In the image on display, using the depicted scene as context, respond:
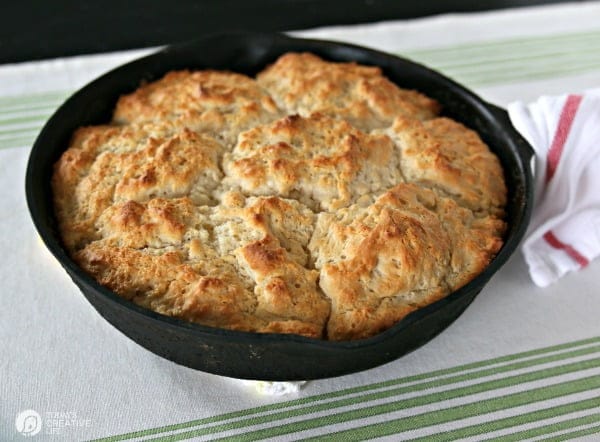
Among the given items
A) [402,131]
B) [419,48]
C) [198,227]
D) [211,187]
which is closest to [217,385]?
[198,227]

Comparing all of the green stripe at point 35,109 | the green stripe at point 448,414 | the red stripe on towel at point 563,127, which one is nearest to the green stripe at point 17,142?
the green stripe at point 35,109

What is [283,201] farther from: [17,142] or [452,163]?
[17,142]

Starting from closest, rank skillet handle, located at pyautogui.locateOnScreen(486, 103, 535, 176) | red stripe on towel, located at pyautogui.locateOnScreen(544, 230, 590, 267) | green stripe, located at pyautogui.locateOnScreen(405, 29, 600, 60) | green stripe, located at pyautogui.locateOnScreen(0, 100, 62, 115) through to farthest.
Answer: skillet handle, located at pyautogui.locateOnScreen(486, 103, 535, 176) → red stripe on towel, located at pyautogui.locateOnScreen(544, 230, 590, 267) → green stripe, located at pyautogui.locateOnScreen(0, 100, 62, 115) → green stripe, located at pyautogui.locateOnScreen(405, 29, 600, 60)

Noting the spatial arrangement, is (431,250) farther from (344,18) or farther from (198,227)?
(344,18)

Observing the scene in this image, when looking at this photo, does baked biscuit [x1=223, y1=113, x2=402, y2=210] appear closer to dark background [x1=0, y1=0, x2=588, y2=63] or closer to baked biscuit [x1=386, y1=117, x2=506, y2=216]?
baked biscuit [x1=386, y1=117, x2=506, y2=216]

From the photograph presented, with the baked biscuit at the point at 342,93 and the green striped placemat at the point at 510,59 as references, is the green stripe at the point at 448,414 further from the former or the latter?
the green striped placemat at the point at 510,59

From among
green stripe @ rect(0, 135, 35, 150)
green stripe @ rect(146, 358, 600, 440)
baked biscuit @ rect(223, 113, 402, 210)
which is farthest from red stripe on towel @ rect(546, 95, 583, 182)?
green stripe @ rect(0, 135, 35, 150)
